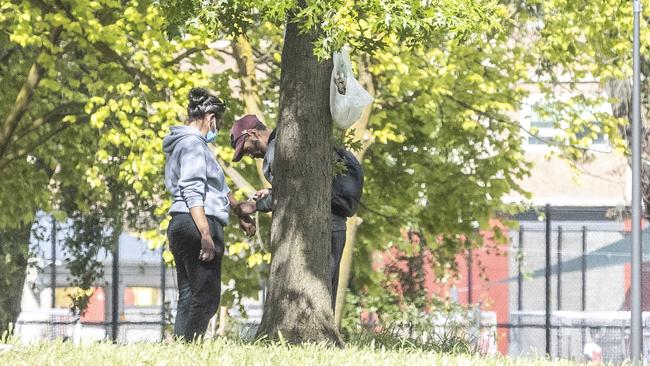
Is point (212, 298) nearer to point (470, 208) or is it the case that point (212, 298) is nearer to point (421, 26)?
point (421, 26)

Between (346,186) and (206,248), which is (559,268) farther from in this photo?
(206,248)

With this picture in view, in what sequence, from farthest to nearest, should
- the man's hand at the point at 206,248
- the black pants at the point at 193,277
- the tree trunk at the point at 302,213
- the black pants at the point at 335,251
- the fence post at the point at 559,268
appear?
1. the fence post at the point at 559,268
2. the black pants at the point at 335,251
3. the tree trunk at the point at 302,213
4. the black pants at the point at 193,277
5. the man's hand at the point at 206,248

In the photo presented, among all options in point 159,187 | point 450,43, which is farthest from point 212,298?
point 159,187

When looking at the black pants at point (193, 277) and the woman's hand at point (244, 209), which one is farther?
the woman's hand at point (244, 209)

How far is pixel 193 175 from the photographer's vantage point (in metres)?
8.68

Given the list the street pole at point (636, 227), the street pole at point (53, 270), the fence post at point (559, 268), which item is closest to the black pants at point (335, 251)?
the street pole at point (636, 227)

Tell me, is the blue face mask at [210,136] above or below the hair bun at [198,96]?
below

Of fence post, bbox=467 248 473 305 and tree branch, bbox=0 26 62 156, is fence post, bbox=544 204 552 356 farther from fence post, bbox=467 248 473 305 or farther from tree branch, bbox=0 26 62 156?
tree branch, bbox=0 26 62 156

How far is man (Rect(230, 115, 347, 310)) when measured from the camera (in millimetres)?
9446

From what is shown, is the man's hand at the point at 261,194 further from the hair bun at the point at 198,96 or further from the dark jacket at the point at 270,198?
the hair bun at the point at 198,96

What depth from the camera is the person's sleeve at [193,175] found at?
340 inches

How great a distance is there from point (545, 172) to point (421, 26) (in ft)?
108

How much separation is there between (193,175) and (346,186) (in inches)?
50.6

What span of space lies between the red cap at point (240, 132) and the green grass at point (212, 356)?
4.82 ft
